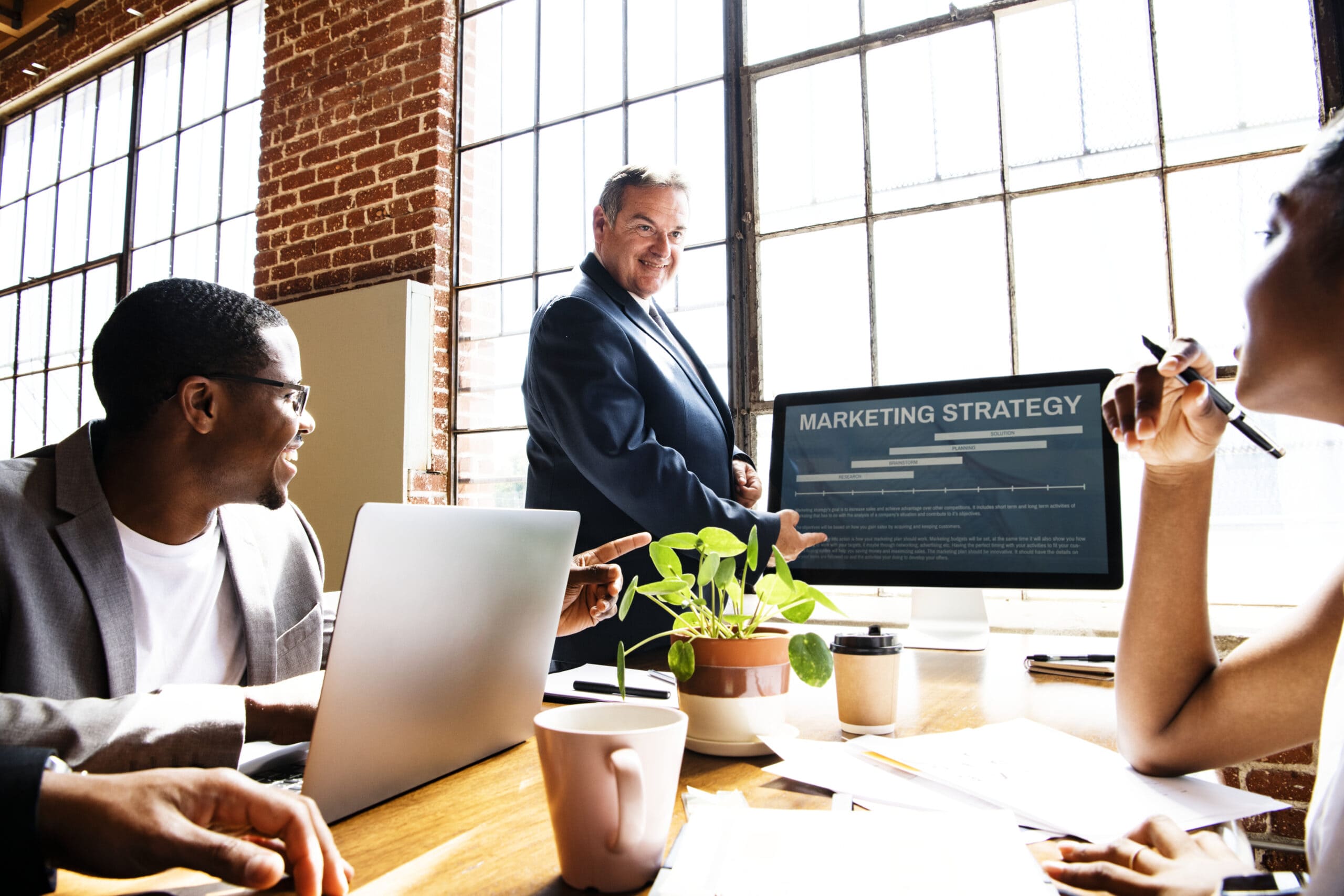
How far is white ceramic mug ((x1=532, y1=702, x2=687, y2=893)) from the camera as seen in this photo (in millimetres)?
552

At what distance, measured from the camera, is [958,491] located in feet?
4.89

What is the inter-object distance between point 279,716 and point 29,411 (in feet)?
17.3

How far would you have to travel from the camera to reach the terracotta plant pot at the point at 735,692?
847 mm

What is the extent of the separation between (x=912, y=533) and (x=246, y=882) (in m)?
1.22

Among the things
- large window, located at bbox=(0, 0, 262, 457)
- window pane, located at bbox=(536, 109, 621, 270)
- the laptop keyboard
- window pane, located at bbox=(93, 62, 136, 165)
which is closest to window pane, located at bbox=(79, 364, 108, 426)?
large window, located at bbox=(0, 0, 262, 457)

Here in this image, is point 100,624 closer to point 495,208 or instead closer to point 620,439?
point 620,439

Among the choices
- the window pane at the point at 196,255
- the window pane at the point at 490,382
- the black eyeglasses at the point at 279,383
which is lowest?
the black eyeglasses at the point at 279,383

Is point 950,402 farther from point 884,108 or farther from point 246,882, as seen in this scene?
point 884,108

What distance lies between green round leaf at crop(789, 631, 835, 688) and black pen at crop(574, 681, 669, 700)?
0.28 metres

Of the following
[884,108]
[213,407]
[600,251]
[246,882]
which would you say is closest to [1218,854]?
[246,882]

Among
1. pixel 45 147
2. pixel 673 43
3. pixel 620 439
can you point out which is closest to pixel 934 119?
pixel 673 43

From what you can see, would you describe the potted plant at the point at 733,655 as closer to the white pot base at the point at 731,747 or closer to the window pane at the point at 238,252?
the white pot base at the point at 731,747

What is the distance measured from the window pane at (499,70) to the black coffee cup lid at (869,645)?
297 centimetres

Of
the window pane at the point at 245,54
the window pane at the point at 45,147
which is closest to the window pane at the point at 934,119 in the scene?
the window pane at the point at 245,54
